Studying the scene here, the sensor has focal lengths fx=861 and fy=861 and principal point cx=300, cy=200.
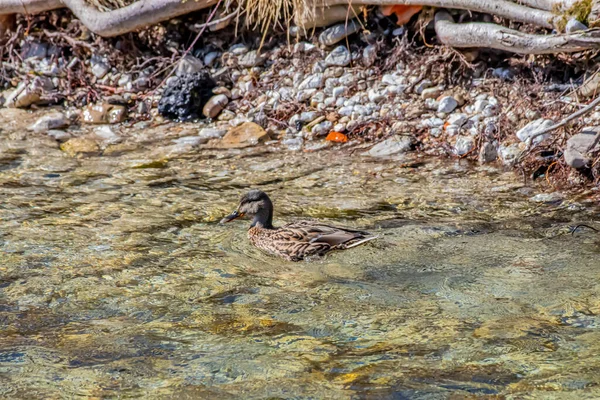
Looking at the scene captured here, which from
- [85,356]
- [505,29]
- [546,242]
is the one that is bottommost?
[546,242]

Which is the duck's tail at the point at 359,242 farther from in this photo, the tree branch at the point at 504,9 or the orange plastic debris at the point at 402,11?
the orange plastic debris at the point at 402,11

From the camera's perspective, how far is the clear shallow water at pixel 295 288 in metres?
4.68

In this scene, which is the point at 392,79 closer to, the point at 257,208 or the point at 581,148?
the point at 581,148

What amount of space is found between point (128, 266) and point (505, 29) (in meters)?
4.93

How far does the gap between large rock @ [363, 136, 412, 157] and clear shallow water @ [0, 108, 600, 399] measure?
215 mm

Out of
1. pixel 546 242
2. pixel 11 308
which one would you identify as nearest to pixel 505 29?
pixel 546 242

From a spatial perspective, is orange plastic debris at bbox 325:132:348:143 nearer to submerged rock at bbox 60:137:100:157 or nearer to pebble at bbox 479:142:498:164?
pebble at bbox 479:142:498:164

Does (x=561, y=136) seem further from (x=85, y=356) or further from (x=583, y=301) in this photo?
(x=85, y=356)

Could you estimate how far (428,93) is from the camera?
10.0 metres

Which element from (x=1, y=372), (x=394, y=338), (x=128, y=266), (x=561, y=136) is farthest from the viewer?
(x=561, y=136)

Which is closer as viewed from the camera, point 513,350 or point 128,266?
point 513,350

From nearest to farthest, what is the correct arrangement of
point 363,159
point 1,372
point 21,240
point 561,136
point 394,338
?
point 1,372, point 394,338, point 21,240, point 561,136, point 363,159

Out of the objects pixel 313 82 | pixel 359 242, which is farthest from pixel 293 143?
pixel 359 242

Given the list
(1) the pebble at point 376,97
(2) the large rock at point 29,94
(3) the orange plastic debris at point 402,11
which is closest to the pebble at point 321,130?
(1) the pebble at point 376,97
